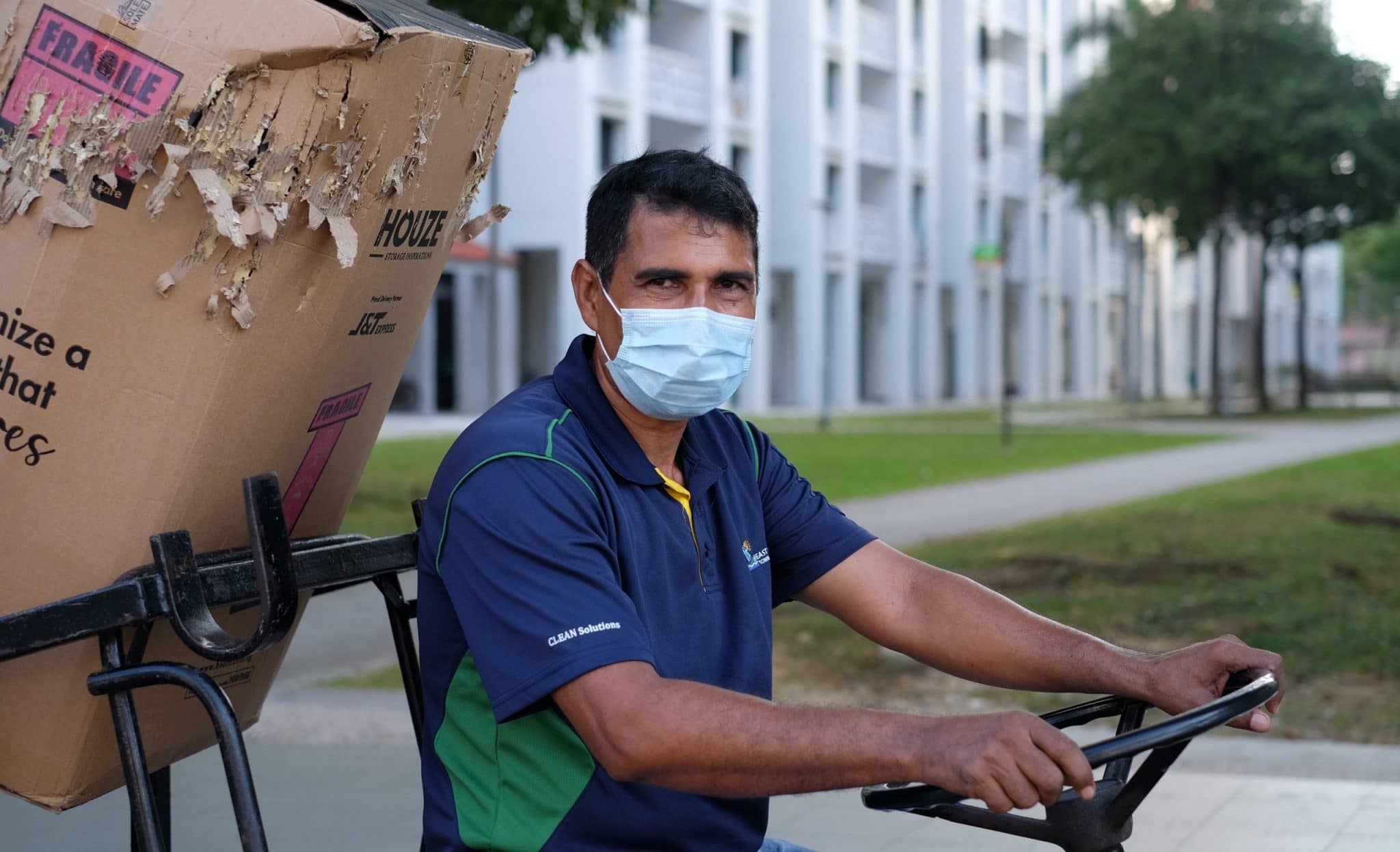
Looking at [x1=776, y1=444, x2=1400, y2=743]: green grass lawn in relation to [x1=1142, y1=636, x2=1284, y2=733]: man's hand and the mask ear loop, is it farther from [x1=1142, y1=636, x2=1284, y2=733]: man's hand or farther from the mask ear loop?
the mask ear loop

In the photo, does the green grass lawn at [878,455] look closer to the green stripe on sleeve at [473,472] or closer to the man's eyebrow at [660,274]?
the man's eyebrow at [660,274]

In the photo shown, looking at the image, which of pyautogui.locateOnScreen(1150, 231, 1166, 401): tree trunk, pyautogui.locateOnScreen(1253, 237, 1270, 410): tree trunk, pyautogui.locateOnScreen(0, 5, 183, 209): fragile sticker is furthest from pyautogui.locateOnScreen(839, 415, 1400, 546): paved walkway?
pyautogui.locateOnScreen(1150, 231, 1166, 401): tree trunk

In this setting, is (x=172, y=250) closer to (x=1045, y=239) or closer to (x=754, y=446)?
(x=754, y=446)

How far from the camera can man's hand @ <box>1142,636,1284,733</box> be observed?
2242 mm

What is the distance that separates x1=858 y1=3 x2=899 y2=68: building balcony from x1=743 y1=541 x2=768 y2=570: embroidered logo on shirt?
43615mm

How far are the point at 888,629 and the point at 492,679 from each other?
2.91ft

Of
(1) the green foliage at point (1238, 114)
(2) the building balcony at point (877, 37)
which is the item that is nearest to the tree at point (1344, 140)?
(1) the green foliage at point (1238, 114)

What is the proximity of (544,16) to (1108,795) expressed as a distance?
11241 mm

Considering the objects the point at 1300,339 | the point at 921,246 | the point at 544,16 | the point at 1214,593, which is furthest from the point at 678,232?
the point at 1300,339

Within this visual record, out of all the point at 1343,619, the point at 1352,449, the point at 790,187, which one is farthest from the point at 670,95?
the point at 1343,619

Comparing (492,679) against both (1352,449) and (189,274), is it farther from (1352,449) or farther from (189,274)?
(1352,449)

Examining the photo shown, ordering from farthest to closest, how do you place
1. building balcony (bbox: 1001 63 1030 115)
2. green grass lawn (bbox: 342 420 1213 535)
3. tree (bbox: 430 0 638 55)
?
building balcony (bbox: 1001 63 1030 115) → green grass lawn (bbox: 342 420 1213 535) → tree (bbox: 430 0 638 55)

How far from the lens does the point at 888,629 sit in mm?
2676

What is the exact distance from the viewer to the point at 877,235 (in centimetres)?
4628
